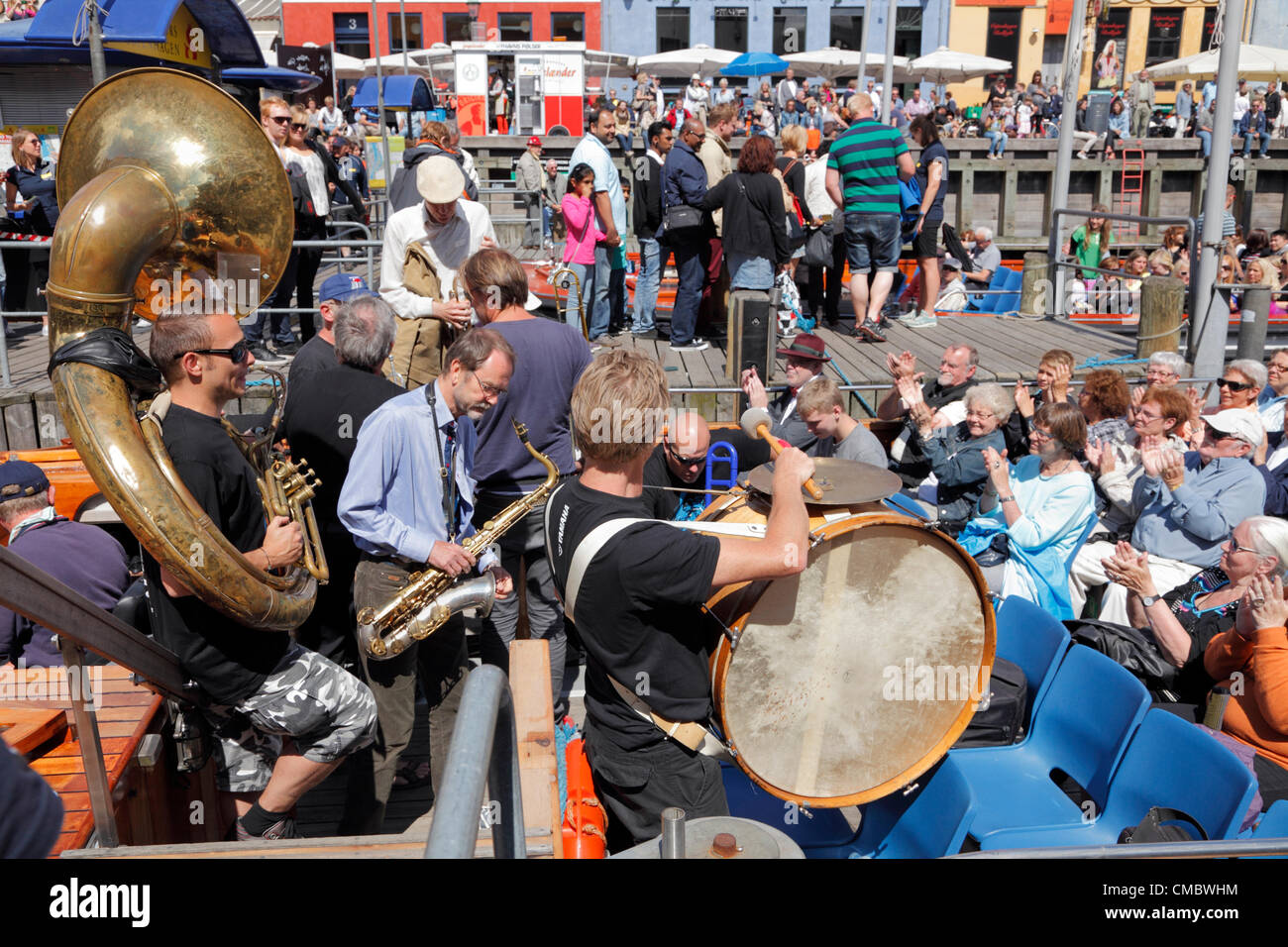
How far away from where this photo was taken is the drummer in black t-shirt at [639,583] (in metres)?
2.58

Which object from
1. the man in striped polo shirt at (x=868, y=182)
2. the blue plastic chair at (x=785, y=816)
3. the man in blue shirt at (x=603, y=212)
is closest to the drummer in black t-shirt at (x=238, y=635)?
the blue plastic chair at (x=785, y=816)

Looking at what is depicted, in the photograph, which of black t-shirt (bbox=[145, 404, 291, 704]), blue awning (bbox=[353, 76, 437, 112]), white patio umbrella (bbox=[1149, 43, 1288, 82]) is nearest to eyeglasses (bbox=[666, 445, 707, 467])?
black t-shirt (bbox=[145, 404, 291, 704])

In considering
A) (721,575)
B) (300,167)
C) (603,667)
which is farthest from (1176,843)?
(300,167)

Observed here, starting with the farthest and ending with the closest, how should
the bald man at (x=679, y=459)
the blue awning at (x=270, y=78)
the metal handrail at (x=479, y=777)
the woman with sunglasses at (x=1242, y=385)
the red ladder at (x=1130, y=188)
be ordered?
the red ladder at (x=1130, y=188) < the blue awning at (x=270, y=78) < the woman with sunglasses at (x=1242, y=385) < the bald man at (x=679, y=459) < the metal handrail at (x=479, y=777)

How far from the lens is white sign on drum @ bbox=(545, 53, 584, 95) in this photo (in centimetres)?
2220

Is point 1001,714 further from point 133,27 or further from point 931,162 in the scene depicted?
point 133,27

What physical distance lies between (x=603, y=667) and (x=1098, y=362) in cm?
705

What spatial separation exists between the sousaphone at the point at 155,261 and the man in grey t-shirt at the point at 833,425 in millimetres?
2746

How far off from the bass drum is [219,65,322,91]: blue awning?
12.4 metres

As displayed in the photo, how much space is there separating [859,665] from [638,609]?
0.80 m

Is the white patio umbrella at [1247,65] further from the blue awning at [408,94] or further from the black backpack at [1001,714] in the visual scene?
the black backpack at [1001,714]

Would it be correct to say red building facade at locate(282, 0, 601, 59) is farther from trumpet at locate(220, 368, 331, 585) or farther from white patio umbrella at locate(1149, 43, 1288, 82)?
trumpet at locate(220, 368, 331, 585)

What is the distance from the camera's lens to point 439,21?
121 ft

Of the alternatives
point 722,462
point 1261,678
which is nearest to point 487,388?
point 722,462
